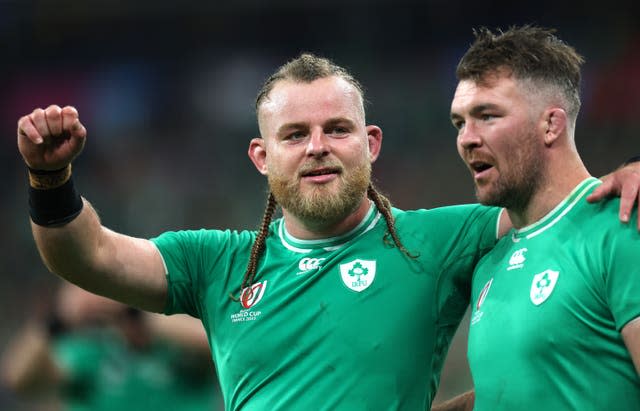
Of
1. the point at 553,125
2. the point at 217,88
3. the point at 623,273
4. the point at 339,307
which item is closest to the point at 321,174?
the point at 339,307

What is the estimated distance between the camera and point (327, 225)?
4.17m

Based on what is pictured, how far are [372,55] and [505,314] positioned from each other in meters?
10.7

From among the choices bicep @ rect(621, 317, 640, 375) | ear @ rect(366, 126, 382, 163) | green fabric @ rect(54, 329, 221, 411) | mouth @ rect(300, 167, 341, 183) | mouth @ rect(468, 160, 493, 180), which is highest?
mouth @ rect(468, 160, 493, 180)

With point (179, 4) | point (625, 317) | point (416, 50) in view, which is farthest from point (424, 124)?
point (625, 317)

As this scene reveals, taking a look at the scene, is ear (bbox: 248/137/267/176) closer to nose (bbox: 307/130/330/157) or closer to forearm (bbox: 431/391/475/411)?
nose (bbox: 307/130/330/157)

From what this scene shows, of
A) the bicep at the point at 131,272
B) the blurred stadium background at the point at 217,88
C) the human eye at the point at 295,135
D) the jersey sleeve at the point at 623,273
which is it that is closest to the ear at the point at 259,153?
the human eye at the point at 295,135

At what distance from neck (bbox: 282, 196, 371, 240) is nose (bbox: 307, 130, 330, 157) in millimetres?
313

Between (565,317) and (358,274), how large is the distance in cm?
108

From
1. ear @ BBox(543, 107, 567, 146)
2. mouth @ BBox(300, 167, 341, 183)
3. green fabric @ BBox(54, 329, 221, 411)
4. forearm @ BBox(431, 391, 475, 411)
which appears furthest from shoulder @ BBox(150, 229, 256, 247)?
green fabric @ BBox(54, 329, 221, 411)

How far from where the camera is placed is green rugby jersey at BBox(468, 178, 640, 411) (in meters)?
3.07

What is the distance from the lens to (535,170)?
354cm

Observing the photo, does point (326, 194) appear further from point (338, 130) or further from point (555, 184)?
point (555, 184)

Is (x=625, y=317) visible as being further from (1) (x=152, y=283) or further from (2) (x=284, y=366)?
(1) (x=152, y=283)

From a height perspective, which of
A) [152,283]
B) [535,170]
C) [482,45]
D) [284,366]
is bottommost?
[284,366]
